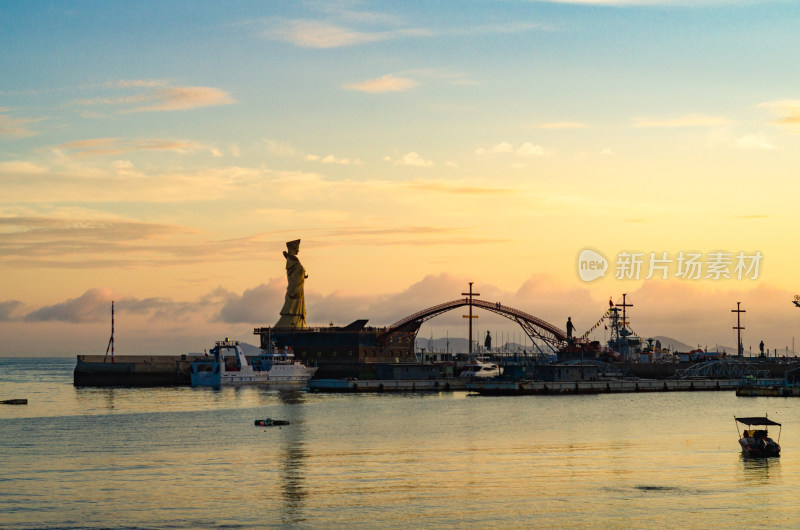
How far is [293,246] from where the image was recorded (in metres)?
186

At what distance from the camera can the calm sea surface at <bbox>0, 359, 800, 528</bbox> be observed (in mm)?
46938

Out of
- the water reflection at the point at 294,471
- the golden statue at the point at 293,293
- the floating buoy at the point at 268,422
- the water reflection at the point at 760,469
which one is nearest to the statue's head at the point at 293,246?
the golden statue at the point at 293,293

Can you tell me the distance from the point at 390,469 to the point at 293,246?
422 feet

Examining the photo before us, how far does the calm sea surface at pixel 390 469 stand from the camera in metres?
46.9

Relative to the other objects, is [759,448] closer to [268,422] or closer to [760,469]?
[760,469]

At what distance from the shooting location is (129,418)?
96250mm

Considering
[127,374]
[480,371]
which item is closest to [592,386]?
[480,371]

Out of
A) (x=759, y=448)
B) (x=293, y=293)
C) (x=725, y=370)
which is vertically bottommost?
(x=759, y=448)

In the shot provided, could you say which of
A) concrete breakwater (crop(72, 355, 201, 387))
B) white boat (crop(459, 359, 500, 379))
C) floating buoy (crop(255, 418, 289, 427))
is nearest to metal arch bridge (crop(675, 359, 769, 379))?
white boat (crop(459, 359, 500, 379))

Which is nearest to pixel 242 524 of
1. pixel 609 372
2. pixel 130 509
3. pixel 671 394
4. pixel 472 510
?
pixel 130 509

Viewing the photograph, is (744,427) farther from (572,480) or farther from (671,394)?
(671,394)

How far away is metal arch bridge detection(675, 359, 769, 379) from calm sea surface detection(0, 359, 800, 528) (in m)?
71.1

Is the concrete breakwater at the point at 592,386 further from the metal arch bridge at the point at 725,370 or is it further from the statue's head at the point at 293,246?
the statue's head at the point at 293,246

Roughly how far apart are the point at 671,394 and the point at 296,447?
87.8 metres
